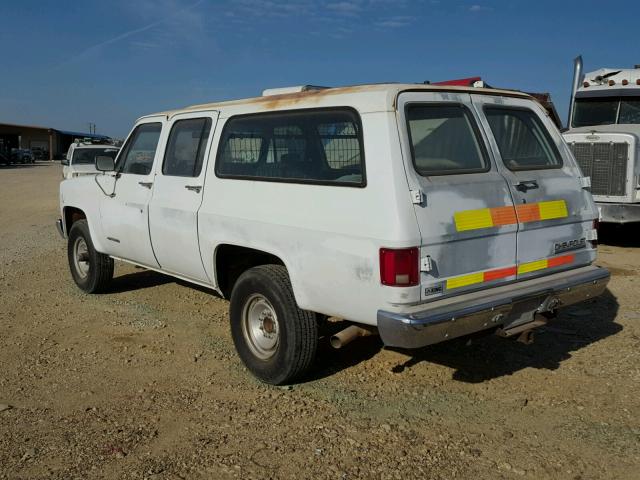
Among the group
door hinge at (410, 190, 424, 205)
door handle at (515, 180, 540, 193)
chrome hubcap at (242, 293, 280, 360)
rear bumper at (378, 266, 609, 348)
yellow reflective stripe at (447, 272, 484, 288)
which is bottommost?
chrome hubcap at (242, 293, 280, 360)

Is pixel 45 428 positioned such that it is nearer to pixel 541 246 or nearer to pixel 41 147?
pixel 541 246

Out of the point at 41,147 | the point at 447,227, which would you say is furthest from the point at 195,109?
the point at 41,147

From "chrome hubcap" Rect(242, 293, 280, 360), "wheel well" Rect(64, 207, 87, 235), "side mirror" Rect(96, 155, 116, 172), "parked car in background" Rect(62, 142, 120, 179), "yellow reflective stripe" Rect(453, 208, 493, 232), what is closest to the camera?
"yellow reflective stripe" Rect(453, 208, 493, 232)

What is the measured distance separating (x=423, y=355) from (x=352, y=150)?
198 cm

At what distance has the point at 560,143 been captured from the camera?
15.3 feet

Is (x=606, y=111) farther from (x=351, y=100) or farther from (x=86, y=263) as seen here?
(x=86, y=263)

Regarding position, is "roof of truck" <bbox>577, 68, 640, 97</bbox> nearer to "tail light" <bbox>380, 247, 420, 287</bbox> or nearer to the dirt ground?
the dirt ground

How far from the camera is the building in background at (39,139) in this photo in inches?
2382

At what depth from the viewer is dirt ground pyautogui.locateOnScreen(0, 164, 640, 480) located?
343cm

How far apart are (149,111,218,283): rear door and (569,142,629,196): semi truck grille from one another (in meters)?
6.32

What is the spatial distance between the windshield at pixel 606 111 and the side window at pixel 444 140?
767 cm

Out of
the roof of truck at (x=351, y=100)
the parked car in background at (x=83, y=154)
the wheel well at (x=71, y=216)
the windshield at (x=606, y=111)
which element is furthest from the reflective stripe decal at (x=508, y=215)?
the parked car in background at (x=83, y=154)

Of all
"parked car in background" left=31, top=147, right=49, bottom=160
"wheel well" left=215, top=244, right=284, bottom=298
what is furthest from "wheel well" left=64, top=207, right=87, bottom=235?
"parked car in background" left=31, top=147, right=49, bottom=160

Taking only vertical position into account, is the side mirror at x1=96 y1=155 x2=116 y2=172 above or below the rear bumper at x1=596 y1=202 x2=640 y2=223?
above
